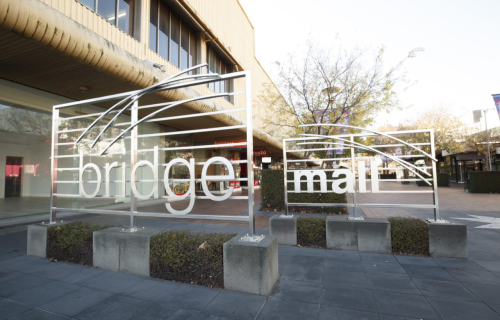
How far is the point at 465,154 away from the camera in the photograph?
82.9 feet

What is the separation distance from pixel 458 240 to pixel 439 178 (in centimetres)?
2293

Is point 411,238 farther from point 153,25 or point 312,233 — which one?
point 153,25

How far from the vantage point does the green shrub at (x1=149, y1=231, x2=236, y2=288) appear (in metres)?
3.38

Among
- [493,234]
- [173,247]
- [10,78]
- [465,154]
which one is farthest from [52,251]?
[465,154]

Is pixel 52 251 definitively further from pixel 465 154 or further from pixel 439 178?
pixel 465 154

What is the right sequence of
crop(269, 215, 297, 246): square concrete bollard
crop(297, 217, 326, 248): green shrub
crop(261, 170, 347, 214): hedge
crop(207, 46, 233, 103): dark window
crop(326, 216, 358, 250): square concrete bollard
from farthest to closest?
crop(207, 46, 233, 103): dark window, crop(261, 170, 347, 214): hedge, crop(269, 215, 297, 246): square concrete bollard, crop(297, 217, 326, 248): green shrub, crop(326, 216, 358, 250): square concrete bollard

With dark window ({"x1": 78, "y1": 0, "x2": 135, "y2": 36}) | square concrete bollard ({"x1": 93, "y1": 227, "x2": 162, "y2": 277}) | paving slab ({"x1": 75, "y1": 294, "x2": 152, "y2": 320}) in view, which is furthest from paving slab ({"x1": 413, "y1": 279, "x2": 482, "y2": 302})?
dark window ({"x1": 78, "y1": 0, "x2": 135, "y2": 36})

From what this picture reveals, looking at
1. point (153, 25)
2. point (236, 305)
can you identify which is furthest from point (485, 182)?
point (153, 25)

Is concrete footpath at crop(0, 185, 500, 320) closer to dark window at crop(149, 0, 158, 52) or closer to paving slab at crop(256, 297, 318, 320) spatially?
paving slab at crop(256, 297, 318, 320)

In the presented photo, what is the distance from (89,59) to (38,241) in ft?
13.2

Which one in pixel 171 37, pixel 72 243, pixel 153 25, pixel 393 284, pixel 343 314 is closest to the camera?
pixel 343 314

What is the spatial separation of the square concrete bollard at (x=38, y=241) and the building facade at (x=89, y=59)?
216 cm

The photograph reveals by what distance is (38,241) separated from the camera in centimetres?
466

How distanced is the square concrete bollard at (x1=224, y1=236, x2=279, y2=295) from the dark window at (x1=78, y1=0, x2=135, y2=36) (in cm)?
890
